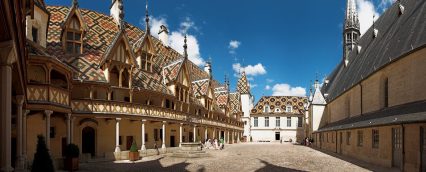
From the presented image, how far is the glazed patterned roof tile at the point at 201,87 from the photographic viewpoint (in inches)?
1853

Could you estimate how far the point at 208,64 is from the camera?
6500cm

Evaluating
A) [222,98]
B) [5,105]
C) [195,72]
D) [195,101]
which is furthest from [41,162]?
[222,98]

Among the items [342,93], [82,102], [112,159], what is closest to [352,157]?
[342,93]

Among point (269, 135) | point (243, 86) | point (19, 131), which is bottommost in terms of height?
point (269, 135)

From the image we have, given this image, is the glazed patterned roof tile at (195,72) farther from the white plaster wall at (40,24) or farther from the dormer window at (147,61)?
the white plaster wall at (40,24)

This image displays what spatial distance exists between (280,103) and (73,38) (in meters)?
68.4

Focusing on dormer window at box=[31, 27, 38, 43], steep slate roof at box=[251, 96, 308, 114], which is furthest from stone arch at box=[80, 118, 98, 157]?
steep slate roof at box=[251, 96, 308, 114]

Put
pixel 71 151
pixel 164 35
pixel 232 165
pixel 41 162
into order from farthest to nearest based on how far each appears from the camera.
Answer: pixel 164 35
pixel 232 165
pixel 71 151
pixel 41 162

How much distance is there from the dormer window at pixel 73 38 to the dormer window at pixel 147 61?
7.37 m

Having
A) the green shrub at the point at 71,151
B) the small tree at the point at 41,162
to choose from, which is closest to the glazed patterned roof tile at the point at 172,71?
the green shrub at the point at 71,151

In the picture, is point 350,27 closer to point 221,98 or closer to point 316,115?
point 316,115

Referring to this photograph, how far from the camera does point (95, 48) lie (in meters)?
28.5

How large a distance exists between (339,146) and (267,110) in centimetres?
5478

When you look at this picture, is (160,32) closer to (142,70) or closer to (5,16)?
(142,70)
